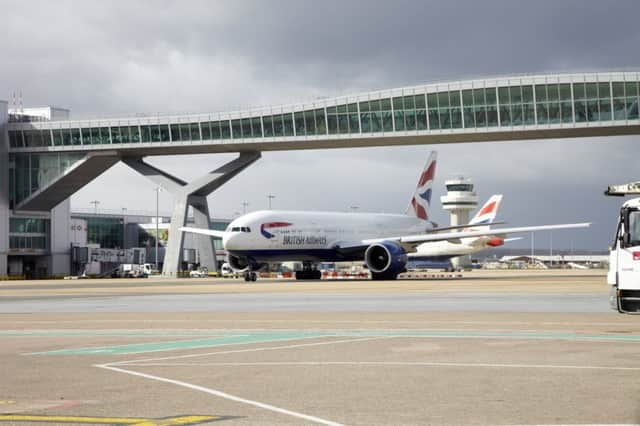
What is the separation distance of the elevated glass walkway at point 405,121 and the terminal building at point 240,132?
0.28 ft

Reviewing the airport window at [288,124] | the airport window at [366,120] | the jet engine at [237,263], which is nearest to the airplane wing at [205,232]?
the jet engine at [237,263]

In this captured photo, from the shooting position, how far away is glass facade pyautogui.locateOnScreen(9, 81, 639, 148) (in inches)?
2985

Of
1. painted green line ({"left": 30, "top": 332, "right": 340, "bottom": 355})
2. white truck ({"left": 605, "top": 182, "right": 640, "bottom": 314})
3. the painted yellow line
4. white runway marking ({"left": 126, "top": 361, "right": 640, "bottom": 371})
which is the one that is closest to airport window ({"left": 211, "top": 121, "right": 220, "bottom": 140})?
painted green line ({"left": 30, "top": 332, "right": 340, "bottom": 355})

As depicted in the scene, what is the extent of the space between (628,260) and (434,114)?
61710 mm

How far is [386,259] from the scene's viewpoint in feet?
223

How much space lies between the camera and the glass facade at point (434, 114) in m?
75.8

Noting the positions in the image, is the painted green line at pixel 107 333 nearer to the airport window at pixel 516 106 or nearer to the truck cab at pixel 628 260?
the truck cab at pixel 628 260

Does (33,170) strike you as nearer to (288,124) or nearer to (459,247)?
(288,124)

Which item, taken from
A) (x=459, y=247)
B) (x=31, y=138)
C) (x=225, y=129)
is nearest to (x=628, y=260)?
(x=225, y=129)

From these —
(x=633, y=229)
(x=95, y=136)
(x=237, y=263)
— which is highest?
(x=95, y=136)

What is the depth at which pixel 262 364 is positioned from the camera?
575 inches

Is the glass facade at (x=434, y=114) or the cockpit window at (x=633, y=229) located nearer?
the cockpit window at (x=633, y=229)

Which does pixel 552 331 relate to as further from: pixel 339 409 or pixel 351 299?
pixel 351 299

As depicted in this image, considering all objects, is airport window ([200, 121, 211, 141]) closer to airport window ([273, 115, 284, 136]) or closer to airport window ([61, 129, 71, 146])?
airport window ([273, 115, 284, 136])
